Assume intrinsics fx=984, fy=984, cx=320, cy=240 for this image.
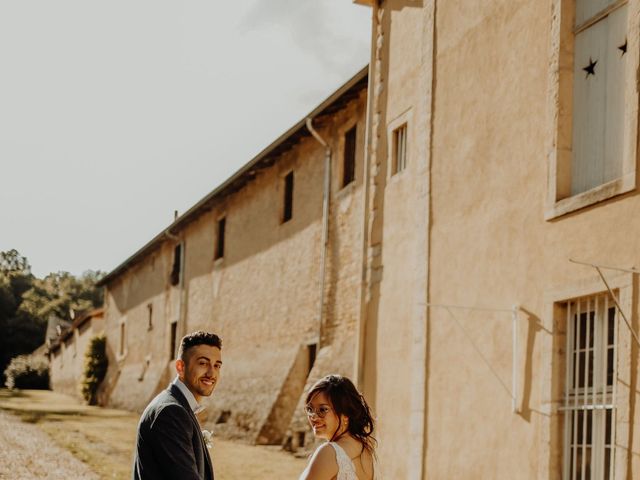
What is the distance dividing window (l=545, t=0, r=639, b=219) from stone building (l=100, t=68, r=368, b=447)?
20.7ft

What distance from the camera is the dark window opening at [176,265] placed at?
29625 millimetres

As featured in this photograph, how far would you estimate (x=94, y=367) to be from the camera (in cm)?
4050

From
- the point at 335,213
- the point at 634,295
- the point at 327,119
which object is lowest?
the point at 634,295

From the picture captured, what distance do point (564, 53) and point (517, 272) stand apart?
6.90ft

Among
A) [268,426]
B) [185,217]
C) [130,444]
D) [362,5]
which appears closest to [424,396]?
[362,5]

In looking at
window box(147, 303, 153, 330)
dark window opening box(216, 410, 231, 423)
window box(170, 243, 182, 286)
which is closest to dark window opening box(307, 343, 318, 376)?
dark window opening box(216, 410, 231, 423)

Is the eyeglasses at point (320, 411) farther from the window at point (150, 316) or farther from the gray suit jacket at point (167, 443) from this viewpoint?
the window at point (150, 316)

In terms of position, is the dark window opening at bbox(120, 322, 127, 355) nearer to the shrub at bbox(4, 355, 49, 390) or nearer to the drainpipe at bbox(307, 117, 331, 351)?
the drainpipe at bbox(307, 117, 331, 351)

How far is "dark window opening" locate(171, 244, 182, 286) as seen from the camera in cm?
2962

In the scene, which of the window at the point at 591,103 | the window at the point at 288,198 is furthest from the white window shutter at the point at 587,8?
the window at the point at 288,198

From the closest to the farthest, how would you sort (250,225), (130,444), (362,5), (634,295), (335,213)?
(634,295)
(362,5)
(335,213)
(130,444)
(250,225)

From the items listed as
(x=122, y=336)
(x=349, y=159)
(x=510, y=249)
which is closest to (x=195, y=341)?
(x=510, y=249)

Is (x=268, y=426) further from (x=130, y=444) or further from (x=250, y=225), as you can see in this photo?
(x=250, y=225)

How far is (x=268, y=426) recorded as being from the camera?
18.6m
